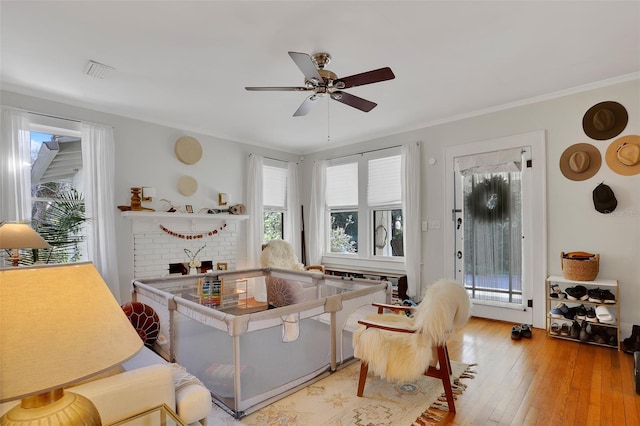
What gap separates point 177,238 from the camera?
15.4 ft

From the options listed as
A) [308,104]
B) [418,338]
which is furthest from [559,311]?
[308,104]

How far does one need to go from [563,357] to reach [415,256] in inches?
81.3

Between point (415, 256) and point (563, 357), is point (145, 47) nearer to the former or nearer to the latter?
point (415, 256)

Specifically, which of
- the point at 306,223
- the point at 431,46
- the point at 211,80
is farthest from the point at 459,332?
the point at 211,80

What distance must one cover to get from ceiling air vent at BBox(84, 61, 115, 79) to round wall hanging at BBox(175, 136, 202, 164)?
159 cm

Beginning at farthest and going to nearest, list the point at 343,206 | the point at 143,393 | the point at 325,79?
1. the point at 343,206
2. the point at 325,79
3. the point at 143,393

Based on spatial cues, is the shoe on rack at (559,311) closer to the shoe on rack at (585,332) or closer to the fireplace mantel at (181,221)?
the shoe on rack at (585,332)

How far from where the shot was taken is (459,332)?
379 centimetres

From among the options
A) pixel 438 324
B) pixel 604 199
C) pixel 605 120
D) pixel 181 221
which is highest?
pixel 605 120

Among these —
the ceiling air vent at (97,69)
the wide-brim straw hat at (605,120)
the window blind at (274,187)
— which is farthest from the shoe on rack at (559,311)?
the ceiling air vent at (97,69)

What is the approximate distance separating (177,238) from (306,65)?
3.34m

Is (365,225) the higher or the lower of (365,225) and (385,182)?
the lower

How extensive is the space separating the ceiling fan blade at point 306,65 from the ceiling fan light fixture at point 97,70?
1952 mm

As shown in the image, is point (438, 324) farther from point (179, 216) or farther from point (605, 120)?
point (179, 216)
